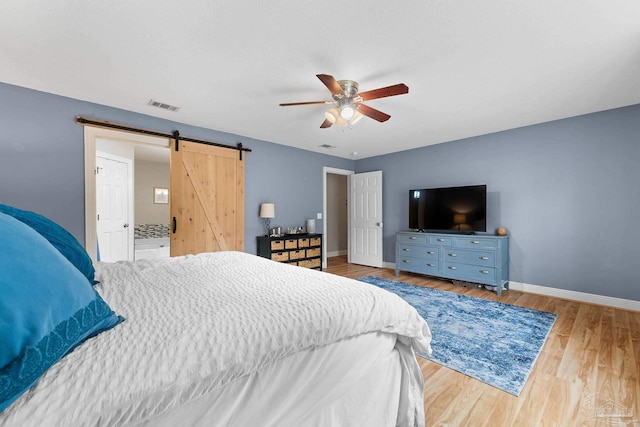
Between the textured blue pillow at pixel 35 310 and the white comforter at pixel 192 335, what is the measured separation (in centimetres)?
5

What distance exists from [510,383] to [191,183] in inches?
162

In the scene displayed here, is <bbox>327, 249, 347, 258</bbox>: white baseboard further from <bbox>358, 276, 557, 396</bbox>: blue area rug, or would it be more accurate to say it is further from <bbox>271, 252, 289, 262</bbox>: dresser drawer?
<bbox>358, 276, 557, 396</bbox>: blue area rug

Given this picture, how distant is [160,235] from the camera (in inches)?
284

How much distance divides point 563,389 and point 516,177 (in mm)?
3162

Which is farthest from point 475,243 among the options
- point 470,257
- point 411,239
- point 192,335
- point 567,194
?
point 192,335

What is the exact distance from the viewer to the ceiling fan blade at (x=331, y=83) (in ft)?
6.88

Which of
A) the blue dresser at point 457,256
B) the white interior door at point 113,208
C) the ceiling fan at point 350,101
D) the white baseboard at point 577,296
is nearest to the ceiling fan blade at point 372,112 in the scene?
the ceiling fan at point 350,101

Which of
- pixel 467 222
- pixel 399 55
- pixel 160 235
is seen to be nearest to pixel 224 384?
pixel 399 55

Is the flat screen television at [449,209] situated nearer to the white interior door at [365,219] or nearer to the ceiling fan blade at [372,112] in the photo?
the white interior door at [365,219]

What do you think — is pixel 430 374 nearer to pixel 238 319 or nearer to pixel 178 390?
pixel 238 319

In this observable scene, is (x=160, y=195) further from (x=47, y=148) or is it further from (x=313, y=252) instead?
(x=313, y=252)

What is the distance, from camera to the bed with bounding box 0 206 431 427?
66 cm

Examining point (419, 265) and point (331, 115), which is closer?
point (331, 115)

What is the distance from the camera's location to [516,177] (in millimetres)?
4090
